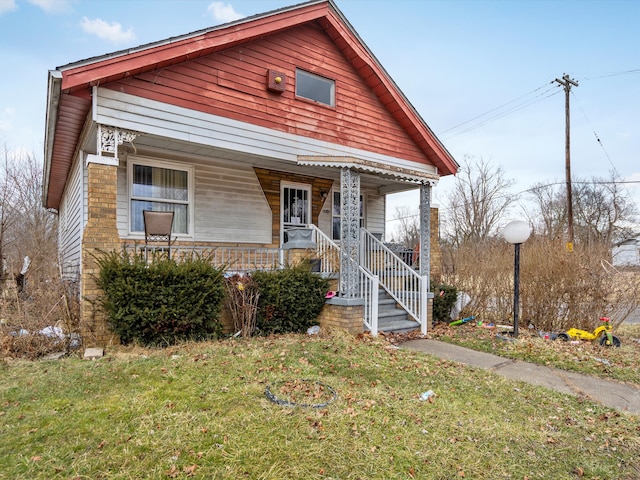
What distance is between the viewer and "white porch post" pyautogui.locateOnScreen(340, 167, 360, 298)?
736 centimetres

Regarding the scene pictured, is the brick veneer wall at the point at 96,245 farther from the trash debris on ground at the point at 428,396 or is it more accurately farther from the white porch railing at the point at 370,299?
the trash debris on ground at the point at 428,396

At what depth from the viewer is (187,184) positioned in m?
8.41

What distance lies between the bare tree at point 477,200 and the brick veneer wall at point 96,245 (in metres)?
26.1

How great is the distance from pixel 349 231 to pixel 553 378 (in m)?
4.01

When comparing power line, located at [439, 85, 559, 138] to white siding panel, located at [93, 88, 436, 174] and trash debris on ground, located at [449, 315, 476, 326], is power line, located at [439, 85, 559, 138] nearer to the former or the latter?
trash debris on ground, located at [449, 315, 476, 326]

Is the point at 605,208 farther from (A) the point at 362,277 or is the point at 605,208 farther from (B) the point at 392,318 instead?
(A) the point at 362,277

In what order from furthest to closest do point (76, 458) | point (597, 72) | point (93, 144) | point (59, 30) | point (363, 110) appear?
point (597, 72) → point (59, 30) → point (363, 110) → point (93, 144) → point (76, 458)

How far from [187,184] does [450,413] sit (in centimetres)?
694

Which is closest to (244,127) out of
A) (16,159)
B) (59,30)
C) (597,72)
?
→ (59,30)

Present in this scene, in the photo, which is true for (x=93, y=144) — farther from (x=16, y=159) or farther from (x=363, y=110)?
(x=16, y=159)

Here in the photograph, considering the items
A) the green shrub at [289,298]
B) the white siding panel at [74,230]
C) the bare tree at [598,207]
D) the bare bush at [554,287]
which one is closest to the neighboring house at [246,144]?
the white siding panel at [74,230]

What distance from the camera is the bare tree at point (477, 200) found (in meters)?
29.3

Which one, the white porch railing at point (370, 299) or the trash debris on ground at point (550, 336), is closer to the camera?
the white porch railing at point (370, 299)

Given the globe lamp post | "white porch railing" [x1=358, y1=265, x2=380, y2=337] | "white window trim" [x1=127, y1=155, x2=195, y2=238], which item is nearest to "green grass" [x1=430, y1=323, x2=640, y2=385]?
the globe lamp post
